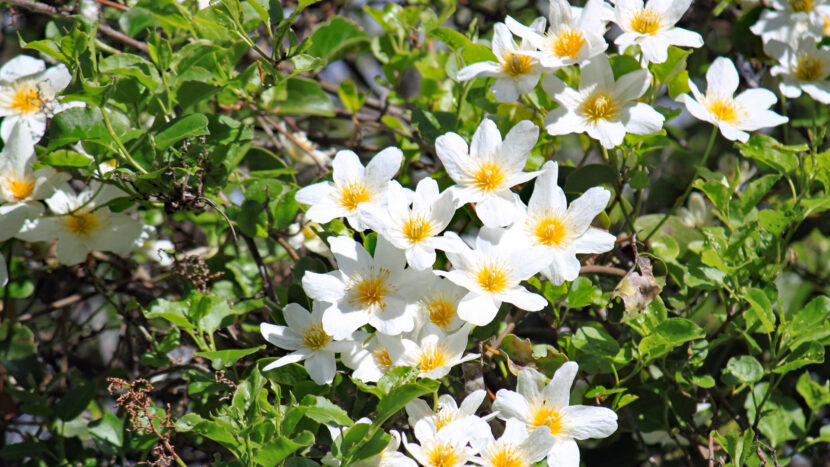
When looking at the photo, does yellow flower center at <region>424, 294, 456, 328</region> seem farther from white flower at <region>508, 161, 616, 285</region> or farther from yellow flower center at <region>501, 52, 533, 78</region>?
yellow flower center at <region>501, 52, 533, 78</region>

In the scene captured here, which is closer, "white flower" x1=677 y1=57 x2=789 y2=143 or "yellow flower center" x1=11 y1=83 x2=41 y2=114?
"white flower" x1=677 y1=57 x2=789 y2=143

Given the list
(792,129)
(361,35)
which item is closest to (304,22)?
(361,35)

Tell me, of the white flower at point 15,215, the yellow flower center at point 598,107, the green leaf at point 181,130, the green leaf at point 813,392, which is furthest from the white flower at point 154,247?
the green leaf at point 813,392

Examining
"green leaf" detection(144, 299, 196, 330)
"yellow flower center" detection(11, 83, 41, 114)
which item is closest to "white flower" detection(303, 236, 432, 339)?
"green leaf" detection(144, 299, 196, 330)

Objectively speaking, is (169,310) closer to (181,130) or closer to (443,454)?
(181,130)

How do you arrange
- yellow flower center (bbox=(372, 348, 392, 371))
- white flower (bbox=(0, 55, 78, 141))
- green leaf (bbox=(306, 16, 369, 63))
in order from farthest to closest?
green leaf (bbox=(306, 16, 369, 63))
white flower (bbox=(0, 55, 78, 141))
yellow flower center (bbox=(372, 348, 392, 371))

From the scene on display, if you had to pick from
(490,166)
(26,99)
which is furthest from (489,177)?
(26,99)

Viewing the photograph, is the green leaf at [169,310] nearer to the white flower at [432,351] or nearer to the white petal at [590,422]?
the white flower at [432,351]

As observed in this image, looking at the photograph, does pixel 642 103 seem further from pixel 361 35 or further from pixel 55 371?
pixel 55 371
